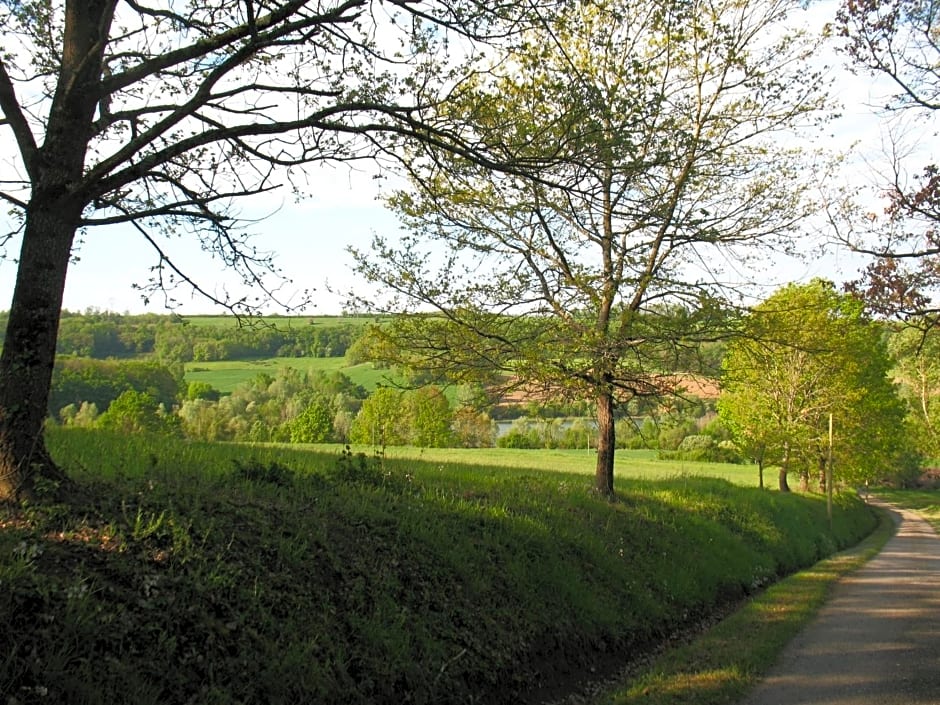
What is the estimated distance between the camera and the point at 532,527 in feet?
33.6

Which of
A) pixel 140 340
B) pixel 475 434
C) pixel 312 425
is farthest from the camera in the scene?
pixel 475 434

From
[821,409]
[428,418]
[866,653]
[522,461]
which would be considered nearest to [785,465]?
[821,409]

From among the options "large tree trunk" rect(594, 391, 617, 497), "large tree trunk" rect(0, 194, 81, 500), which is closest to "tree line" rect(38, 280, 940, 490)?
"large tree trunk" rect(594, 391, 617, 497)

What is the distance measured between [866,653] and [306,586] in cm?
707

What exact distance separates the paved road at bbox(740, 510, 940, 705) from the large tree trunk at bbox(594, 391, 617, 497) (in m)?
4.82

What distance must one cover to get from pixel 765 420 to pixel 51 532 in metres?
37.9

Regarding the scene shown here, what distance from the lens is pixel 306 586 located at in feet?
20.6

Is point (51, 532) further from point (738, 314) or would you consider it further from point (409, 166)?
point (738, 314)

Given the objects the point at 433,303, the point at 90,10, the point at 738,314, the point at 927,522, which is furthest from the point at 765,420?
the point at 90,10

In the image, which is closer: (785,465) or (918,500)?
(785,465)

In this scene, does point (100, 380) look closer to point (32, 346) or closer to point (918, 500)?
point (32, 346)

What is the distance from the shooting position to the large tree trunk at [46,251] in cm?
568

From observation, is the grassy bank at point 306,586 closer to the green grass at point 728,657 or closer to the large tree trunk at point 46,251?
the large tree trunk at point 46,251

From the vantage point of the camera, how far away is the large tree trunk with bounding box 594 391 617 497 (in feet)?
51.4
